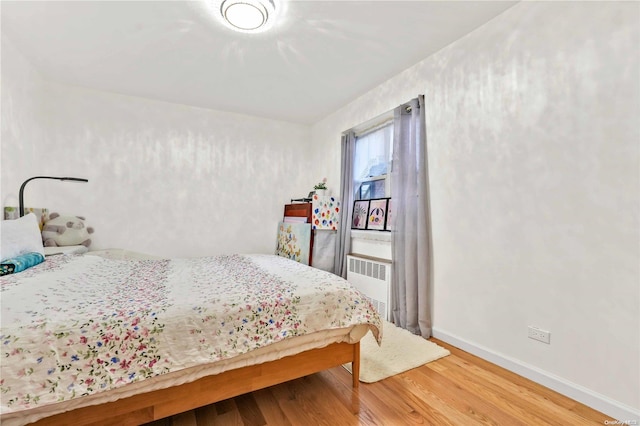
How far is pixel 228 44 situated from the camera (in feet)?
7.86

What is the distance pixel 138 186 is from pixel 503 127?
3905 mm

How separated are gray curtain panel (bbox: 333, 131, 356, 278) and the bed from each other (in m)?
1.65

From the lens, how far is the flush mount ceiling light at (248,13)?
1.90 m

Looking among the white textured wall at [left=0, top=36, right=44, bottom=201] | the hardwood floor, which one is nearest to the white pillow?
the white textured wall at [left=0, top=36, right=44, bottom=201]

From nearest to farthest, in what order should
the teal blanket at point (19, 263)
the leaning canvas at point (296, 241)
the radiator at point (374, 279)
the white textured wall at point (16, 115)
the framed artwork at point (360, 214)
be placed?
the teal blanket at point (19, 263) → the white textured wall at point (16, 115) → the radiator at point (374, 279) → the framed artwork at point (360, 214) → the leaning canvas at point (296, 241)

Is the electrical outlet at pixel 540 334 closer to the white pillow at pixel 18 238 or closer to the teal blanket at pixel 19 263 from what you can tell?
the teal blanket at pixel 19 263

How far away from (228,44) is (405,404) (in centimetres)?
295

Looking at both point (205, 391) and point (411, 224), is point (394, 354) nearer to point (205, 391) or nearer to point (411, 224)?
point (411, 224)

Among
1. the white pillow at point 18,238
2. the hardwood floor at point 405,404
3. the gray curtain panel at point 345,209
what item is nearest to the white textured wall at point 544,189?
the hardwood floor at point 405,404

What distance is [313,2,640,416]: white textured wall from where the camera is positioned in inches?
60.1

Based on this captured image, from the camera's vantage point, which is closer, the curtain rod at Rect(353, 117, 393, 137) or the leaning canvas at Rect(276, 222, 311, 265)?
the curtain rod at Rect(353, 117, 393, 137)

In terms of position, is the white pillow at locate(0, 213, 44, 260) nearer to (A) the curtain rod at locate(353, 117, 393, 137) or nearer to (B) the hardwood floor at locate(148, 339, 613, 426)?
(B) the hardwood floor at locate(148, 339, 613, 426)

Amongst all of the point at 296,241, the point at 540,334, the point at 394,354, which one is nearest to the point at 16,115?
the point at 296,241

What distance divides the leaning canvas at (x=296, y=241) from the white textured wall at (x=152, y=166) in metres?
0.31
